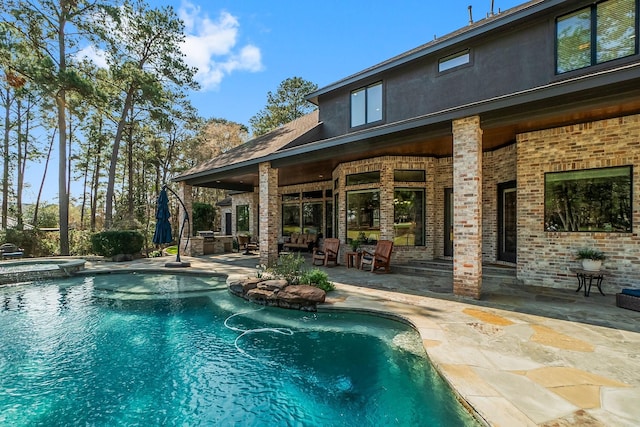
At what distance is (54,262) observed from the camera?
10.6 m

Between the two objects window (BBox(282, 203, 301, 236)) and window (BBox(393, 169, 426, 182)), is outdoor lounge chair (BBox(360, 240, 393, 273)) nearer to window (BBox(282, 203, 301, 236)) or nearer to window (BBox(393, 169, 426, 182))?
window (BBox(393, 169, 426, 182))

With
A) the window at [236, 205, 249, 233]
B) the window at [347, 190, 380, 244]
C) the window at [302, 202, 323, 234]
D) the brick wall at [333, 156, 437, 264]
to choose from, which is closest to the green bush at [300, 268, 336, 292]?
the brick wall at [333, 156, 437, 264]

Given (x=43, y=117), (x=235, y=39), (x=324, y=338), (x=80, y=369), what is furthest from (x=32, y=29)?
(x=324, y=338)

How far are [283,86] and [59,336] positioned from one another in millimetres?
24282

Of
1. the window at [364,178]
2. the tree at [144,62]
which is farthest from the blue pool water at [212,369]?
the tree at [144,62]

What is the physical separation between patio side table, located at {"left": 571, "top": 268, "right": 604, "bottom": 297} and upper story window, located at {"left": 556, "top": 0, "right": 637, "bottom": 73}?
413 cm

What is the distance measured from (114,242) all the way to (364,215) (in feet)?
30.9

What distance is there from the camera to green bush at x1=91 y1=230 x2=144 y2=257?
38.4 feet

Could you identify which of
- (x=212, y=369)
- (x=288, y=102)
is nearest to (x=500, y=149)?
(x=212, y=369)

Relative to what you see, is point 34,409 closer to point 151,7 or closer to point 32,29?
point 32,29

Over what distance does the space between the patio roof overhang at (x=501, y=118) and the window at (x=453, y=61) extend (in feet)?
6.74

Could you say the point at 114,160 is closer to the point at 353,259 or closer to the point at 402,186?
the point at 353,259

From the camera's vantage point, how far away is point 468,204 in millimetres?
5660

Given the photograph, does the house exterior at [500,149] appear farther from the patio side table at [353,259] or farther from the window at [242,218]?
the window at [242,218]
